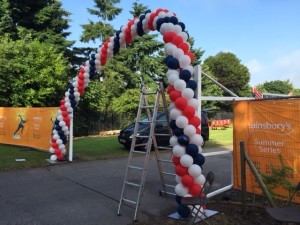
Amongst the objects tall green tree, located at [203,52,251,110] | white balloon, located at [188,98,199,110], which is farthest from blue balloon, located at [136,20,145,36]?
tall green tree, located at [203,52,251,110]

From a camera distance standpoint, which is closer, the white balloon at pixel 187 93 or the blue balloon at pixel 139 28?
the white balloon at pixel 187 93

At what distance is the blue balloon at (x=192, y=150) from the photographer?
21.2ft

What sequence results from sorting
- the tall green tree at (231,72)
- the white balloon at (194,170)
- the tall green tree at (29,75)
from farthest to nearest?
the tall green tree at (231,72), the tall green tree at (29,75), the white balloon at (194,170)

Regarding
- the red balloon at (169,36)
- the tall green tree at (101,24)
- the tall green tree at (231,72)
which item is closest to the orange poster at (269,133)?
the red balloon at (169,36)

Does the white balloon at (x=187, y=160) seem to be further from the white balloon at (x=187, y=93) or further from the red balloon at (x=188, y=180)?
the white balloon at (x=187, y=93)

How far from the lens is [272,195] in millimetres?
6496

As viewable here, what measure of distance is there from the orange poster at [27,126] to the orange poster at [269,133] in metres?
9.29

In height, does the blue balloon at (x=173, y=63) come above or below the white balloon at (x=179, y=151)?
above

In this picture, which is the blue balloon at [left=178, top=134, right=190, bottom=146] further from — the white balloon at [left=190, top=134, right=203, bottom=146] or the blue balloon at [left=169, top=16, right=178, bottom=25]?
the blue balloon at [left=169, top=16, right=178, bottom=25]

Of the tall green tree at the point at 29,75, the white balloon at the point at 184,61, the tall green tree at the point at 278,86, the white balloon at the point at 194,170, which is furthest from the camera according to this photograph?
the tall green tree at the point at 278,86

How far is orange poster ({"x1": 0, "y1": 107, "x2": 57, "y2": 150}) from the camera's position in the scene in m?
15.1

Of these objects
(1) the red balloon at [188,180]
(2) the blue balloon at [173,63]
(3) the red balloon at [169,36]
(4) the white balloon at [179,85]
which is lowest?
(1) the red balloon at [188,180]

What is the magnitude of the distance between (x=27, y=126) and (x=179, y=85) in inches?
477

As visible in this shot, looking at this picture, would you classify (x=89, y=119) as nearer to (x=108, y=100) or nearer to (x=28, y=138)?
(x=108, y=100)
